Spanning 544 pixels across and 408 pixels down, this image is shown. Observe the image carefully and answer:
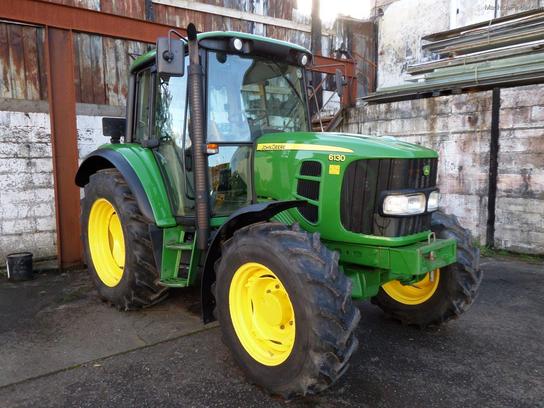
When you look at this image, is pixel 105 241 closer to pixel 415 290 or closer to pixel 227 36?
pixel 227 36

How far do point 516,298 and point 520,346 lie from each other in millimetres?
1176

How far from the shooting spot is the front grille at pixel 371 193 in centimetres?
280

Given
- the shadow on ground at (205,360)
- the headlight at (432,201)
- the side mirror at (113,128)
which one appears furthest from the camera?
the side mirror at (113,128)

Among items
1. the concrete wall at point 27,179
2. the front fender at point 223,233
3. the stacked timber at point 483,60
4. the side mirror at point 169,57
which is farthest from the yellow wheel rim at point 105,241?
the stacked timber at point 483,60

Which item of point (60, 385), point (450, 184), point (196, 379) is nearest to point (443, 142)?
point (450, 184)

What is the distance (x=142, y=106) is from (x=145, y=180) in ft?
2.69

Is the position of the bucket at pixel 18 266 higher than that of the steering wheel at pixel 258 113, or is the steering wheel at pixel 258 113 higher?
the steering wheel at pixel 258 113

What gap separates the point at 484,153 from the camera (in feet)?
19.6

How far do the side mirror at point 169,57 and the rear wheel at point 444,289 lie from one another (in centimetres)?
215

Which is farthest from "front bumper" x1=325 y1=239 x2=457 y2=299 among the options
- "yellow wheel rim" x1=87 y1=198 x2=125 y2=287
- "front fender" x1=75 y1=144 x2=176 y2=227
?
"yellow wheel rim" x1=87 y1=198 x2=125 y2=287

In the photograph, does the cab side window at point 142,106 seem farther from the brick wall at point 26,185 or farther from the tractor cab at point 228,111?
the brick wall at point 26,185

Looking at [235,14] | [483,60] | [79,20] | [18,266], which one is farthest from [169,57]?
[483,60]

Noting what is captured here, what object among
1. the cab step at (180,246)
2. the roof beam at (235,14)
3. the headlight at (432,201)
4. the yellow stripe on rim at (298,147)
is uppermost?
the roof beam at (235,14)

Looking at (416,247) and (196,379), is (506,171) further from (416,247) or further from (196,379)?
(196,379)
